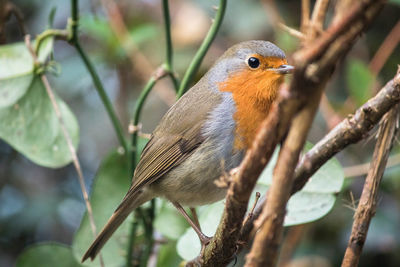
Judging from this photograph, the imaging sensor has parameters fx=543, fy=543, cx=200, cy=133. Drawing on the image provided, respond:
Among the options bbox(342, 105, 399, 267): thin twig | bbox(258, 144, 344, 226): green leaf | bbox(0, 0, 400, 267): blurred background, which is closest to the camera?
bbox(342, 105, 399, 267): thin twig

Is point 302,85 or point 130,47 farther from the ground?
point 130,47

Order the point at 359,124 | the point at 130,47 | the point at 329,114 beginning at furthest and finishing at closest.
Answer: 1. the point at 130,47
2. the point at 329,114
3. the point at 359,124

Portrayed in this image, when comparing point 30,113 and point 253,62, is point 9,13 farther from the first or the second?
point 253,62

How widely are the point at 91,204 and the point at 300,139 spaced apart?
206cm

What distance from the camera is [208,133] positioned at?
234cm

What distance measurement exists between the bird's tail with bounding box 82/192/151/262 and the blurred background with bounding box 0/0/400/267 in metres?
1.01

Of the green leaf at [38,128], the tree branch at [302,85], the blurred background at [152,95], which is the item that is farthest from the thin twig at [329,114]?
the tree branch at [302,85]

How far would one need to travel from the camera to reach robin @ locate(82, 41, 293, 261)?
2.29 metres

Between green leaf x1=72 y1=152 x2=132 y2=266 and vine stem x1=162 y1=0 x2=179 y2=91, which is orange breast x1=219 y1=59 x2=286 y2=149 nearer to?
vine stem x1=162 y1=0 x2=179 y2=91

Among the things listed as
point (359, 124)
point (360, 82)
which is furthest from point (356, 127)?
point (360, 82)

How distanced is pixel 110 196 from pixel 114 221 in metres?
0.26

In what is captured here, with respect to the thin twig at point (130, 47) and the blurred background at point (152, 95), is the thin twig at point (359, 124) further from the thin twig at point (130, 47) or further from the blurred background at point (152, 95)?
the thin twig at point (130, 47)

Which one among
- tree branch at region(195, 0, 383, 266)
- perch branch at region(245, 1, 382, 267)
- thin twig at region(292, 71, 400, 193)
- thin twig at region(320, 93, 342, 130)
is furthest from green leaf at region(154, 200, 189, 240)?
perch branch at region(245, 1, 382, 267)

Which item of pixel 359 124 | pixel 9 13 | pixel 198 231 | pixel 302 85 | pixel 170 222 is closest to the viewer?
pixel 302 85
